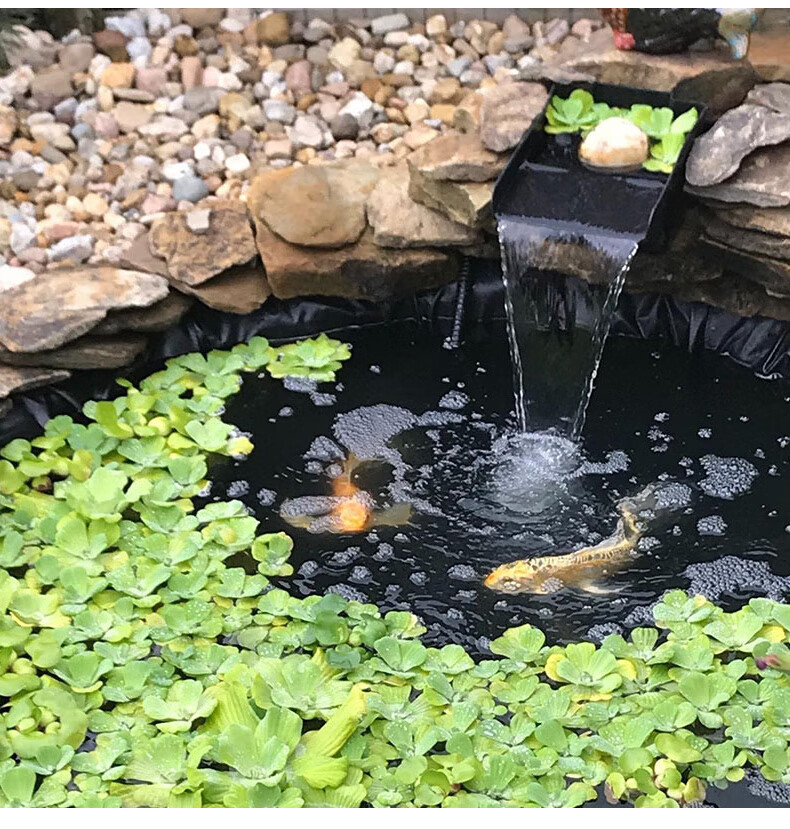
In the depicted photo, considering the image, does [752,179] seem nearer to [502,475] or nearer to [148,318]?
[502,475]

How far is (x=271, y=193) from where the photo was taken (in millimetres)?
3639

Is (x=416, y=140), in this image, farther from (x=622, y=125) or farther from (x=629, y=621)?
(x=629, y=621)

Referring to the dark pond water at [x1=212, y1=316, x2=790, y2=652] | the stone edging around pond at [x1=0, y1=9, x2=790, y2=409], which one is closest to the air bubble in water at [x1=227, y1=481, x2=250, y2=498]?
the dark pond water at [x1=212, y1=316, x2=790, y2=652]

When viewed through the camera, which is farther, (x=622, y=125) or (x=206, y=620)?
(x=622, y=125)

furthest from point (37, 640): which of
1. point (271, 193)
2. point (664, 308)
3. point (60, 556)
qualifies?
point (664, 308)

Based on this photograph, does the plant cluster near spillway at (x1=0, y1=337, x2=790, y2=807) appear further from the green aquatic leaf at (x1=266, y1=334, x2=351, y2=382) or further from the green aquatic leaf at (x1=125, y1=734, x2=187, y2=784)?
the green aquatic leaf at (x1=266, y1=334, x2=351, y2=382)

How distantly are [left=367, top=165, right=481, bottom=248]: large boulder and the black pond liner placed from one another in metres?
0.20

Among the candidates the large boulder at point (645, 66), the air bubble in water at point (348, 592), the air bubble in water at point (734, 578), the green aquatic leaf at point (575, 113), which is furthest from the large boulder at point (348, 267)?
the air bubble in water at point (734, 578)


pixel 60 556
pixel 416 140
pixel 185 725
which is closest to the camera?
pixel 185 725

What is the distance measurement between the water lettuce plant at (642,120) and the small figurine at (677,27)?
0.18m

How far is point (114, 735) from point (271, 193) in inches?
70.0

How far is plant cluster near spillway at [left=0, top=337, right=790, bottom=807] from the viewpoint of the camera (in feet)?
7.67

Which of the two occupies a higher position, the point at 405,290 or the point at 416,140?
the point at 416,140

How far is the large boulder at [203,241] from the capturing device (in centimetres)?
355
